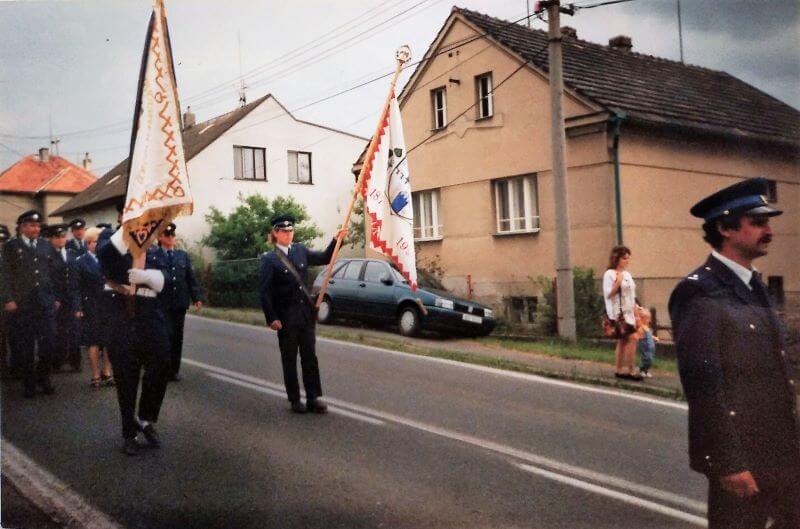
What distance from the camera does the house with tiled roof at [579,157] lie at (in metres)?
3.09

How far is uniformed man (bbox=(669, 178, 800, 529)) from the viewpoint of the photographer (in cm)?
241

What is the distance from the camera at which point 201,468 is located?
366 cm

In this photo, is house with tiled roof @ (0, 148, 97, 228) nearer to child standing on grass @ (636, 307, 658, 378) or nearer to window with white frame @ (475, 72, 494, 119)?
window with white frame @ (475, 72, 494, 119)

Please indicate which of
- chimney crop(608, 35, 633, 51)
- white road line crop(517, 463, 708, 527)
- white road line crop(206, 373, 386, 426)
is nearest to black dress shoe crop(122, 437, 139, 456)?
white road line crop(206, 373, 386, 426)

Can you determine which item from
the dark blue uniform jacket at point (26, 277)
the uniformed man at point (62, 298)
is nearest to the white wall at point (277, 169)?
the uniformed man at point (62, 298)

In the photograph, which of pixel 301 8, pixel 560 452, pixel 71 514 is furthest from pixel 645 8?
pixel 71 514

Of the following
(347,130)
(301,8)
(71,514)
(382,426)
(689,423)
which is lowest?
(71,514)

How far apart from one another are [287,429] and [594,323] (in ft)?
8.31

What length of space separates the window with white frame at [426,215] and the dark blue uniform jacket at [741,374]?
1637 mm

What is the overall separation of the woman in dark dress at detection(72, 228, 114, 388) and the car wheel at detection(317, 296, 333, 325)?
1.24 m

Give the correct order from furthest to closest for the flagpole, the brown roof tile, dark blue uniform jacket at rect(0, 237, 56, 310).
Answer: dark blue uniform jacket at rect(0, 237, 56, 310)
the flagpole
the brown roof tile

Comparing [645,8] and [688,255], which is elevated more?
[645,8]

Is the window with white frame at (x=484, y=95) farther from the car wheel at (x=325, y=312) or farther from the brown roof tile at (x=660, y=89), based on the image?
the car wheel at (x=325, y=312)

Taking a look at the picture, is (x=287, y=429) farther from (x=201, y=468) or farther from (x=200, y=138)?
(x=200, y=138)
